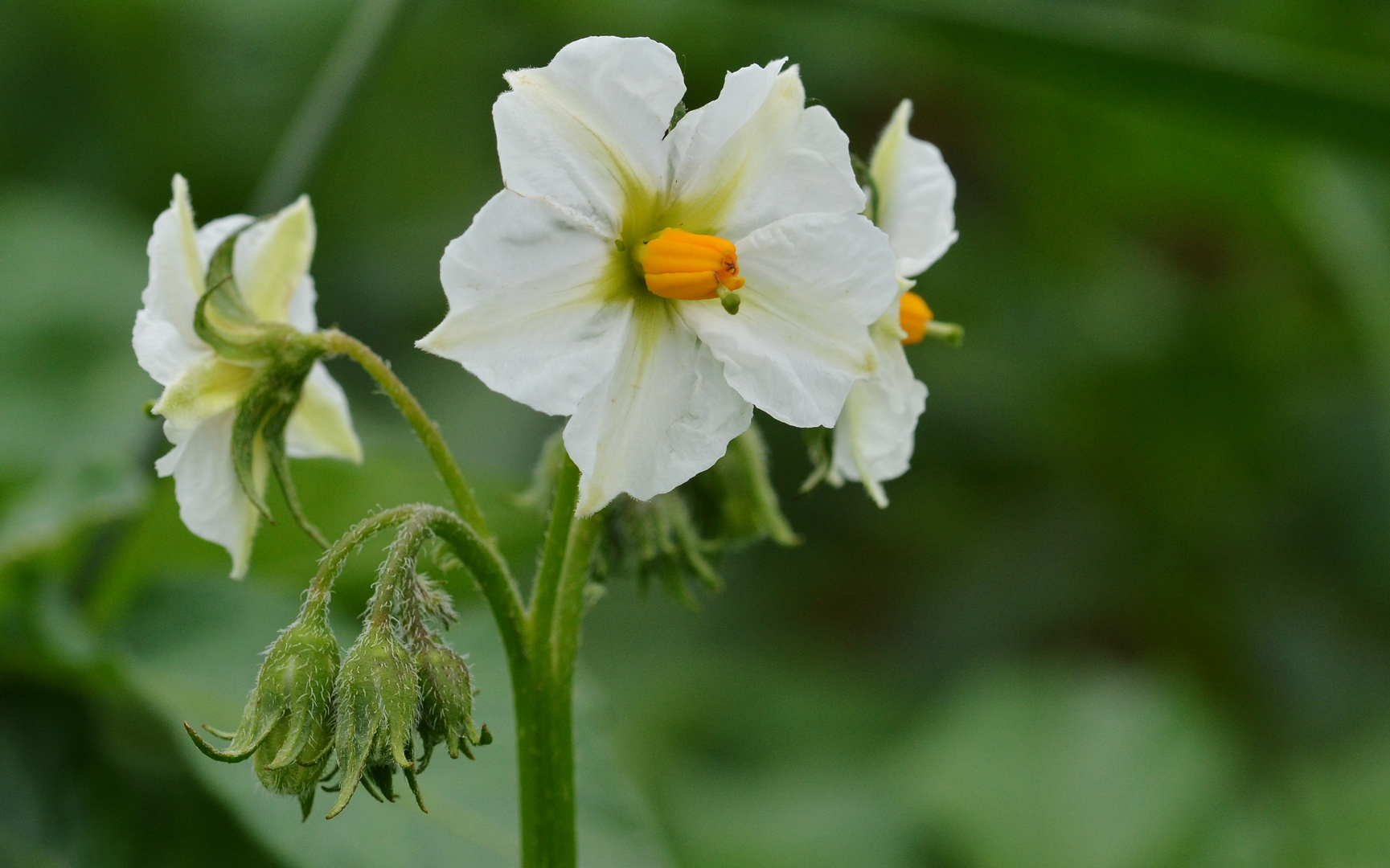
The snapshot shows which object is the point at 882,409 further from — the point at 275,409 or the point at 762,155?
the point at 275,409

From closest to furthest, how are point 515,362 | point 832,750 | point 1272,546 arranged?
point 515,362, point 832,750, point 1272,546

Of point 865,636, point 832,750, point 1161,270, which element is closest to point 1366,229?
point 1161,270

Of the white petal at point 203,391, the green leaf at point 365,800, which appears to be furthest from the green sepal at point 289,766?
the green leaf at point 365,800

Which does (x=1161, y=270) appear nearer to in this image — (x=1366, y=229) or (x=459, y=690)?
(x=1366, y=229)

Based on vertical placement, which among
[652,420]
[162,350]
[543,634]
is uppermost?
[162,350]

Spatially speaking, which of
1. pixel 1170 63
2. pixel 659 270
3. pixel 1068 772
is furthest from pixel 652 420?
pixel 1068 772

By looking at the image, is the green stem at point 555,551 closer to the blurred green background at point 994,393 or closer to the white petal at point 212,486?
the white petal at point 212,486
